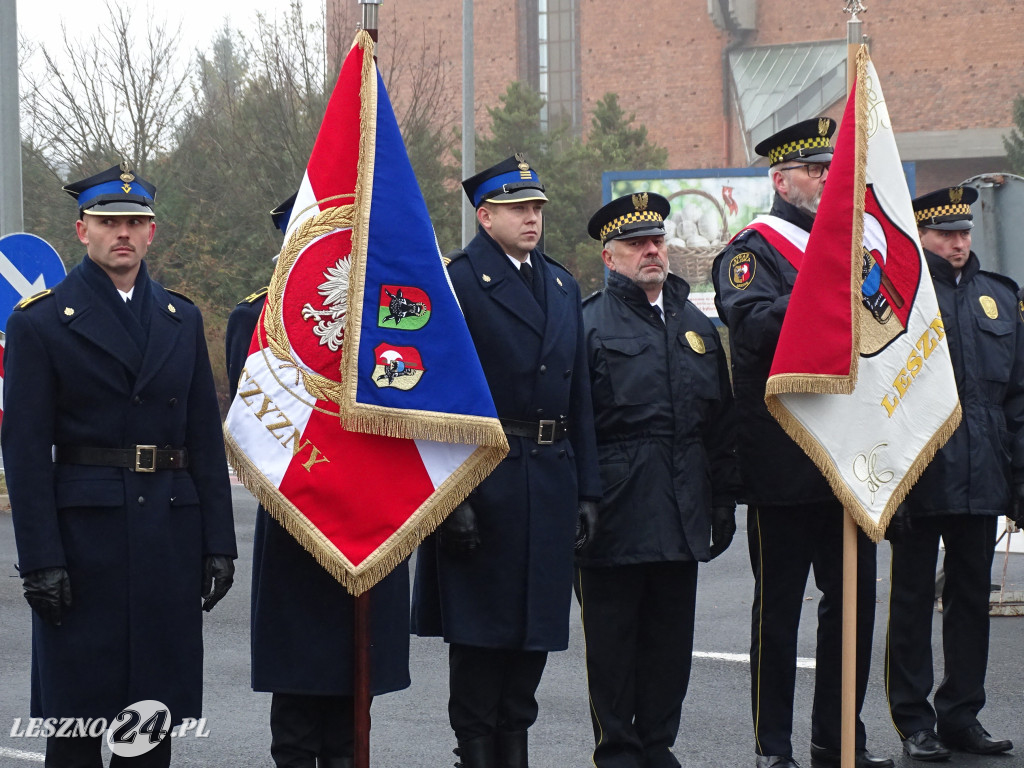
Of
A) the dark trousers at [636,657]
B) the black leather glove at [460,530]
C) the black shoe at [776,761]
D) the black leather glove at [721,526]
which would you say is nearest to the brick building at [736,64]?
the black leather glove at [721,526]

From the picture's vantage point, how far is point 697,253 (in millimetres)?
32438

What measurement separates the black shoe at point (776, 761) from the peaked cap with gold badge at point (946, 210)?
2340 mm

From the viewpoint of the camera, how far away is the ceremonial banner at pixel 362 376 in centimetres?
444

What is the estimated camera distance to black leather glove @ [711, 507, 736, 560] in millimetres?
5348

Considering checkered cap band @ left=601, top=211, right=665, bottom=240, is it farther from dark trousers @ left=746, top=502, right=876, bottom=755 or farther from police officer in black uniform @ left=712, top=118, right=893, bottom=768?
dark trousers @ left=746, top=502, right=876, bottom=755

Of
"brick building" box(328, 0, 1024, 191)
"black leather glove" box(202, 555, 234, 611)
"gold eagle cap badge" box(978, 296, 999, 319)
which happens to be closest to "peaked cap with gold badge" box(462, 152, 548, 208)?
"black leather glove" box(202, 555, 234, 611)

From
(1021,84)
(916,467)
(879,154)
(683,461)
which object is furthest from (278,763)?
(1021,84)

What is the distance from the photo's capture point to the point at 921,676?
5.77m

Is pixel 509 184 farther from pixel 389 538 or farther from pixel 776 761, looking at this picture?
pixel 776 761

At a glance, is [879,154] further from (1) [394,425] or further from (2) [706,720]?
(2) [706,720]

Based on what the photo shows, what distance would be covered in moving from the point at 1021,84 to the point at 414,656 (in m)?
42.2

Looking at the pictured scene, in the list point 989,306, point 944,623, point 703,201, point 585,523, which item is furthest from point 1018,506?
point 703,201

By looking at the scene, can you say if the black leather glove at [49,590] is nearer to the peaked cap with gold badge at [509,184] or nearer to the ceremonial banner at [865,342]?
the peaked cap with gold badge at [509,184]

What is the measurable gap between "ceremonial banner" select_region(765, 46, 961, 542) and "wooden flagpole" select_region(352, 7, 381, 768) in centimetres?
168
